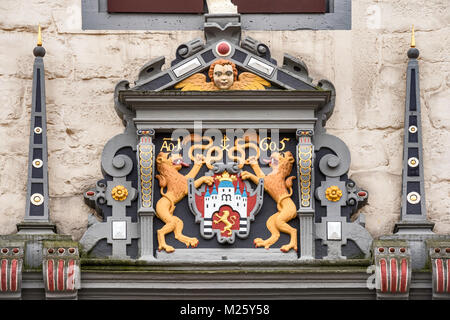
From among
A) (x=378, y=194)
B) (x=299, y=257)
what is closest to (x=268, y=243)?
(x=299, y=257)

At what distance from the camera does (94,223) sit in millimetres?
12242

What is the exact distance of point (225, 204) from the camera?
40.0 ft

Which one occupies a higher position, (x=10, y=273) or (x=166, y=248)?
(x=166, y=248)

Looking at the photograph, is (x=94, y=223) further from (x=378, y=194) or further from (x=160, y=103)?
(x=378, y=194)

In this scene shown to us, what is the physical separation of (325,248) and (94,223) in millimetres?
1807

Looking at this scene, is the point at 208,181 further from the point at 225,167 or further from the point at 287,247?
the point at 287,247

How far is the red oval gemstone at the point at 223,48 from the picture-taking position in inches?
494

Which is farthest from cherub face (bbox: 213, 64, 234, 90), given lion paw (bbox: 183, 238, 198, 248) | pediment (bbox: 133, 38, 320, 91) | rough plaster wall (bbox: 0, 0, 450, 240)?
lion paw (bbox: 183, 238, 198, 248)

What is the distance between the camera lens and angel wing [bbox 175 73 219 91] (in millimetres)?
12469

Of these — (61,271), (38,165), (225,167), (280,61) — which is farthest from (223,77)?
(61,271)

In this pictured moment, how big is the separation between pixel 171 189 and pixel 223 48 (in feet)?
4.04

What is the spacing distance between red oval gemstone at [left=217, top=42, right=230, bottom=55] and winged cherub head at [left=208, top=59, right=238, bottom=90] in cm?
10

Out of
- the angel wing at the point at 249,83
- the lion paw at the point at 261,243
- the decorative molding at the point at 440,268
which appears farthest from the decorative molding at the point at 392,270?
the angel wing at the point at 249,83

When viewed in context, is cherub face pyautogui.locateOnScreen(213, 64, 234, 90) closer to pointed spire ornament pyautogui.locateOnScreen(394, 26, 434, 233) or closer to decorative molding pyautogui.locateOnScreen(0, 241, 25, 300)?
pointed spire ornament pyautogui.locateOnScreen(394, 26, 434, 233)
